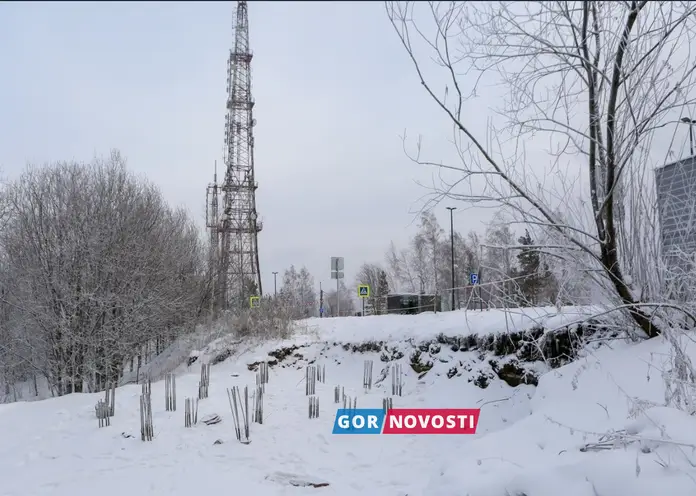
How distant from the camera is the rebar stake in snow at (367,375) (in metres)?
9.72

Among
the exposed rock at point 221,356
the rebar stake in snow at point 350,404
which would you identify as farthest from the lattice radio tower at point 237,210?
the rebar stake in snow at point 350,404

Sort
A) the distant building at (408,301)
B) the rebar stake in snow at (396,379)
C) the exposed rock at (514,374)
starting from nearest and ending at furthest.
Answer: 1. the exposed rock at (514,374)
2. the rebar stake in snow at (396,379)
3. the distant building at (408,301)

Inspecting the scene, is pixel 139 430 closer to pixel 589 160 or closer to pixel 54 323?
pixel 54 323

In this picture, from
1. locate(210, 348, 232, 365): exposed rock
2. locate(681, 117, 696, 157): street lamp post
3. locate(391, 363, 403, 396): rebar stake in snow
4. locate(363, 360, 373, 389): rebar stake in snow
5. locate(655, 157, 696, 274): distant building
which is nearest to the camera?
locate(681, 117, 696, 157): street lamp post

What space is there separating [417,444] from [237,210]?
61.5 ft

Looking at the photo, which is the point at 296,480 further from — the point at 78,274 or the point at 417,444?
the point at 78,274

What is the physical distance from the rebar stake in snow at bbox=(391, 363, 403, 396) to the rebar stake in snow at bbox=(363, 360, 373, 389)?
0.45 metres

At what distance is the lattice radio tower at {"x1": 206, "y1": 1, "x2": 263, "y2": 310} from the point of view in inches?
797

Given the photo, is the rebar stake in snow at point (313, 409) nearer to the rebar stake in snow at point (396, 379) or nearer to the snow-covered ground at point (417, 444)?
the snow-covered ground at point (417, 444)

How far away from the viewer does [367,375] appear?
10.2 m

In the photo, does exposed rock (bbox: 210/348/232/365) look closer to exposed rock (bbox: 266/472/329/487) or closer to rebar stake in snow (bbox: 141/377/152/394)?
rebar stake in snow (bbox: 141/377/152/394)

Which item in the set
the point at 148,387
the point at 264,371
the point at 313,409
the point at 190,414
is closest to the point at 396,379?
the point at 313,409

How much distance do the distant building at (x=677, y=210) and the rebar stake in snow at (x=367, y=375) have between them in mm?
6191

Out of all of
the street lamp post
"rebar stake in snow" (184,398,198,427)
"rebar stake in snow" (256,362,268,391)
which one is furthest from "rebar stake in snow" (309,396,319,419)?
the street lamp post
